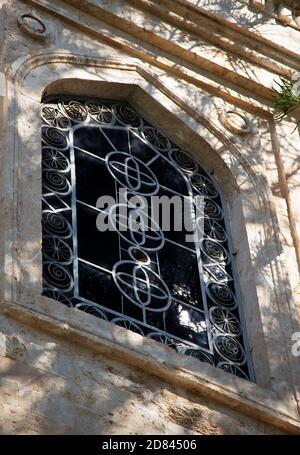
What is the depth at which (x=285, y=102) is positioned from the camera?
490 inches

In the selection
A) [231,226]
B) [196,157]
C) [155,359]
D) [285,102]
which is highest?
[285,102]

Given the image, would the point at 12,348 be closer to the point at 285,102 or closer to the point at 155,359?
the point at 155,359

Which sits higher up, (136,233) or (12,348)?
(136,233)

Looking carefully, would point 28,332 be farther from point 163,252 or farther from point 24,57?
point 24,57

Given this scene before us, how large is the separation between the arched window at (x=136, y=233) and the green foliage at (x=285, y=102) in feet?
3.57

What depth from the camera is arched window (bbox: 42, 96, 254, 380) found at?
401 inches

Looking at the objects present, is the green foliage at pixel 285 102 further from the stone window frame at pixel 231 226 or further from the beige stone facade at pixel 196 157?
the stone window frame at pixel 231 226

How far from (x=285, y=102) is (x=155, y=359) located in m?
3.56

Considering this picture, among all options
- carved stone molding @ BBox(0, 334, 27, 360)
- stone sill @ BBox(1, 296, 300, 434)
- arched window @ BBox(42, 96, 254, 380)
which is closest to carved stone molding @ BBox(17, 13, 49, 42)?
arched window @ BBox(42, 96, 254, 380)

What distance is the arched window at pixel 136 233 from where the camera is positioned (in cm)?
1020

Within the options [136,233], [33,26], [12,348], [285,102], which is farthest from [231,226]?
[12,348]

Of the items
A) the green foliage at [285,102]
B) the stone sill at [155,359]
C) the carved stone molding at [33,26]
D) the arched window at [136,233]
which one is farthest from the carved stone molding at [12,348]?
the green foliage at [285,102]

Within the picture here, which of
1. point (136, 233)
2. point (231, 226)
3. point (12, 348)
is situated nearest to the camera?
point (12, 348)
